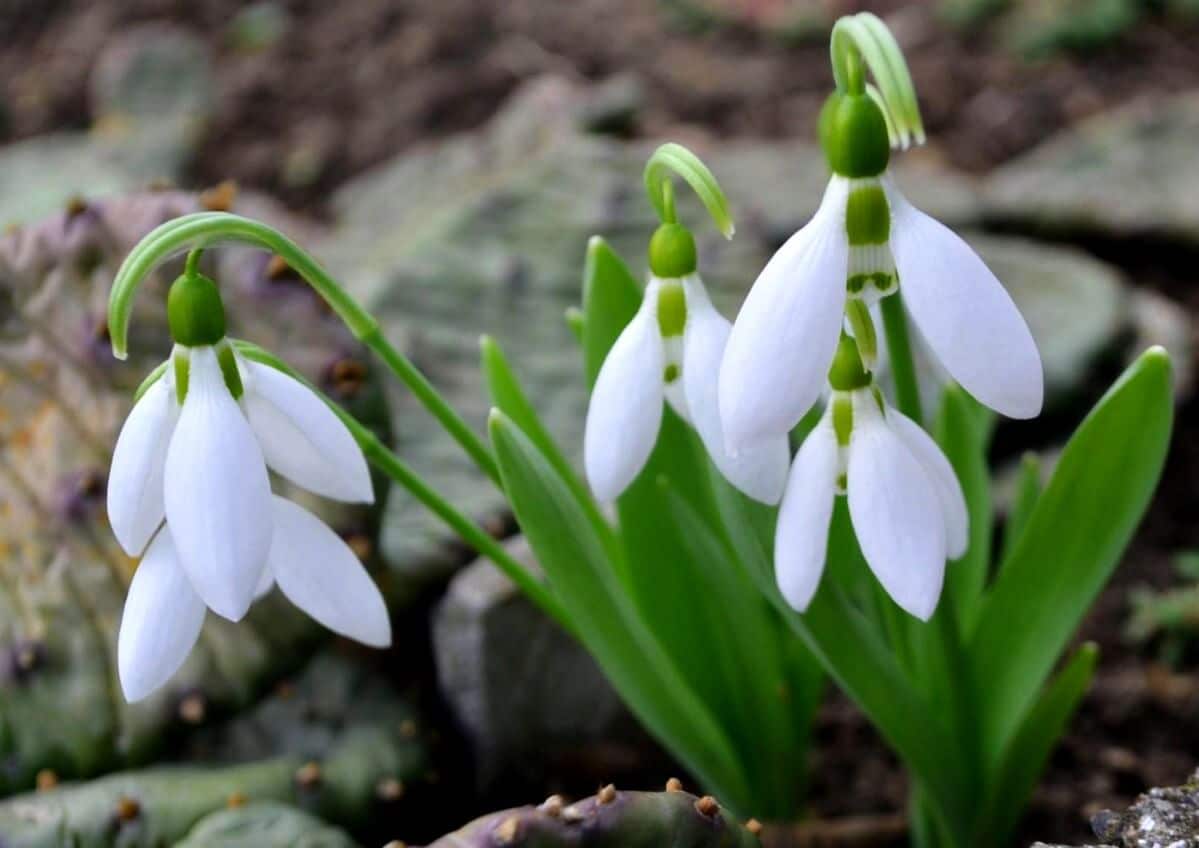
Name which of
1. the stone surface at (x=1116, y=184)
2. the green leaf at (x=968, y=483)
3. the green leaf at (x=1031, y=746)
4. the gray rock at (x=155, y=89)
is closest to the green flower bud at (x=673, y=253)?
the green leaf at (x=968, y=483)

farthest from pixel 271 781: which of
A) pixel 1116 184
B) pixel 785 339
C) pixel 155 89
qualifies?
pixel 155 89

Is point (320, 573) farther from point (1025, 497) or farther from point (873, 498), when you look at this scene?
point (1025, 497)

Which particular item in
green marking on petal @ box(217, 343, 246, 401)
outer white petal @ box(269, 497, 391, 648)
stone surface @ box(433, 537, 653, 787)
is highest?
green marking on petal @ box(217, 343, 246, 401)

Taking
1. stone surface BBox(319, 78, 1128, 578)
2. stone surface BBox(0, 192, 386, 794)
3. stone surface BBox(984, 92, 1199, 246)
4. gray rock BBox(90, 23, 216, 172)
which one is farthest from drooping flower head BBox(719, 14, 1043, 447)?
gray rock BBox(90, 23, 216, 172)

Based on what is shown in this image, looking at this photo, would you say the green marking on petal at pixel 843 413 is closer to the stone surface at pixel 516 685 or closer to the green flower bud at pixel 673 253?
the green flower bud at pixel 673 253

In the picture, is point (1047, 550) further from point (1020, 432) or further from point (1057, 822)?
point (1020, 432)

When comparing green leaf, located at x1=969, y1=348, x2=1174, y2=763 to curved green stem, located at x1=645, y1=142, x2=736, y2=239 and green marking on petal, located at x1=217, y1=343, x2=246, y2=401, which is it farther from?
green marking on petal, located at x1=217, y1=343, x2=246, y2=401
